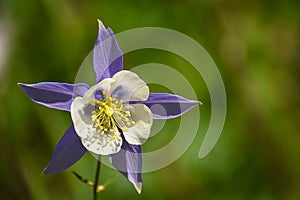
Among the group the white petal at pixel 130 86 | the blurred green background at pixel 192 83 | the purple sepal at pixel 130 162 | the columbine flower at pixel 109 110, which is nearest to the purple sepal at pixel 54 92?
the columbine flower at pixel 109 110

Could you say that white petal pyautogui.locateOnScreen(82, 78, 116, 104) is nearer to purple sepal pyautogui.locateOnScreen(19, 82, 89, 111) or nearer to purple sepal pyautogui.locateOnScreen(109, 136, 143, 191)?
purple sepal pyautogui.locateOnScreen(19, 82, 89, 111)

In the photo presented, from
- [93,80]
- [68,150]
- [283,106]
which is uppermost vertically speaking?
[283,106]

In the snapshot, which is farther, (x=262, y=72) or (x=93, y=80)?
(x=262, y=72)

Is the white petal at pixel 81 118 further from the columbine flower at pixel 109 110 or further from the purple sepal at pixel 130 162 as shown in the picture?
the purple sepal at pixel 130 162

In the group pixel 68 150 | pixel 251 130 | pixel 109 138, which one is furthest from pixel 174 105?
pixel 251 130

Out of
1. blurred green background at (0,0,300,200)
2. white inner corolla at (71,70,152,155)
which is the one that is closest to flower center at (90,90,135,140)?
white inner corolla at (71,70,152,155)

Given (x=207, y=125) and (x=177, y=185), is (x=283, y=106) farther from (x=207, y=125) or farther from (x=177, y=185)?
(x=177, y=185)

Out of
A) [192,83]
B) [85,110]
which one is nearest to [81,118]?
[85,110]
